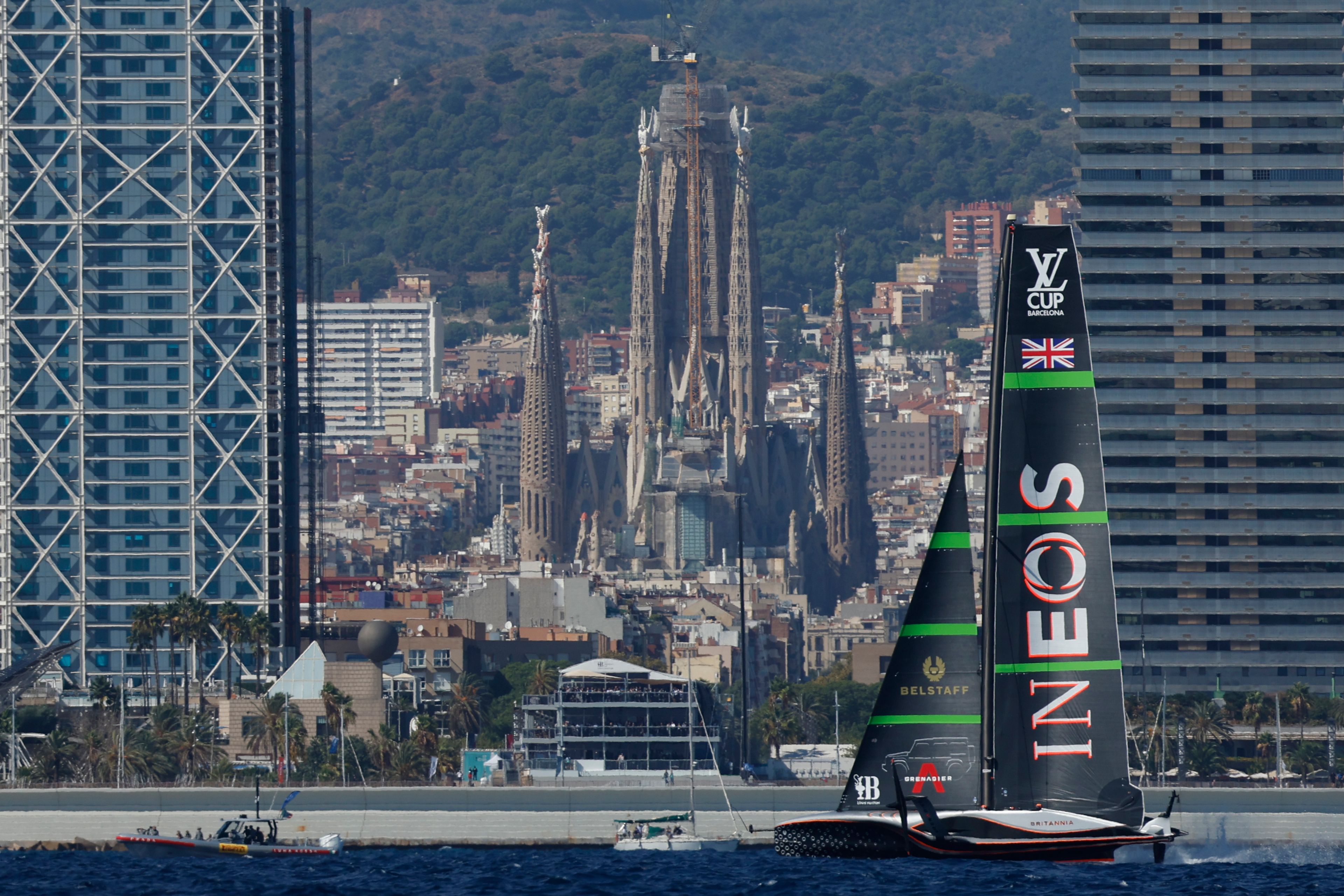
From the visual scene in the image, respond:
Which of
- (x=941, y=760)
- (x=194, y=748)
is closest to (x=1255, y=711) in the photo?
(x=194, y=748)

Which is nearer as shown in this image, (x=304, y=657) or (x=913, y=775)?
(x=913, y=775)

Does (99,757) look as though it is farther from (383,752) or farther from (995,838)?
(995,838)

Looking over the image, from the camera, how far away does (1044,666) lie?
70.1m

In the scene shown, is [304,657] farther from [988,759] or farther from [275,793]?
[988,759]

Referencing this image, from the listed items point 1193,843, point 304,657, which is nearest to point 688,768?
point 304,657

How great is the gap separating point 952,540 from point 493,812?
65202 mm

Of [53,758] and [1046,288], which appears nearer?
[1046,288]

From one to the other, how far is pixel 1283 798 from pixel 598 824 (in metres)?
37.9

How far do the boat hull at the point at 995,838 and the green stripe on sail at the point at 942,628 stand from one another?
4992 millimetres

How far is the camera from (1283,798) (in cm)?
14400

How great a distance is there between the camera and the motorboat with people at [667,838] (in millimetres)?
121875

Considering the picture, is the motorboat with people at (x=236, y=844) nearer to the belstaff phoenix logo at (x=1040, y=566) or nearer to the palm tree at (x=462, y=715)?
the belstaff phoenix logo at (x=1040, y=566)

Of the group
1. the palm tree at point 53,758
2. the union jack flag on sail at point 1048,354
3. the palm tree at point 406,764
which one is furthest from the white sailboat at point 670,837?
the union jack flag on sail at point 1048,354

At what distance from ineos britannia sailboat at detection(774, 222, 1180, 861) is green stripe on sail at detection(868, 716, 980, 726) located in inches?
45.8
